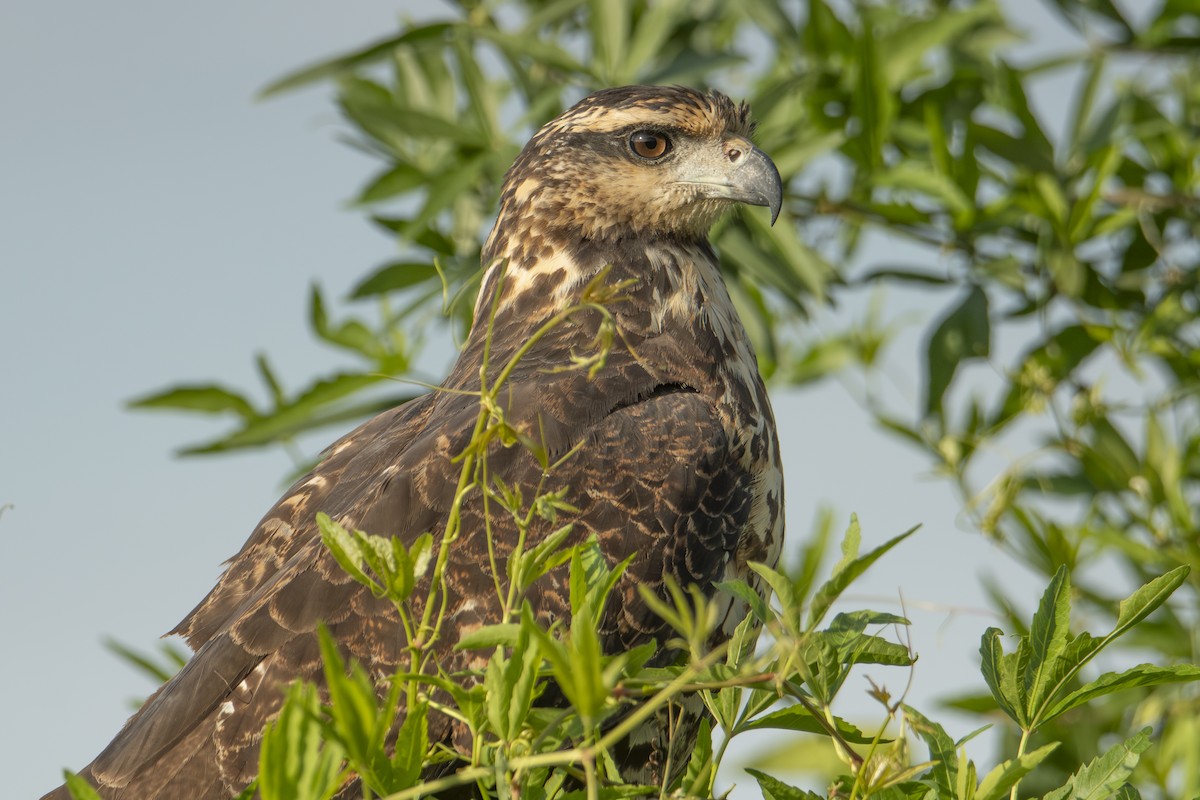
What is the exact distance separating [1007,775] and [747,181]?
2.80m

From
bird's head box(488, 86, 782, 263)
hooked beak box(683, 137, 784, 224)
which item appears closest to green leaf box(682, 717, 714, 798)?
hooked beak box(683, 137, 784, 224)

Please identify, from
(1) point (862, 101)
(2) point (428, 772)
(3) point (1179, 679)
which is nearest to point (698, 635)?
(3) point (1179, 679)

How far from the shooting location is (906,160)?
17.1 feet

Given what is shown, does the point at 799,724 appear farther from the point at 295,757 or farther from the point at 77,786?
the point at 77,786

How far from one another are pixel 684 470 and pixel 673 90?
1.55 metres

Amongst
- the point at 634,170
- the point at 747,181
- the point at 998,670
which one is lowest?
the point at 998,670

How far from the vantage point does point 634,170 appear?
4.61m

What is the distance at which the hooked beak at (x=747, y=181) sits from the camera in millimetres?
4441

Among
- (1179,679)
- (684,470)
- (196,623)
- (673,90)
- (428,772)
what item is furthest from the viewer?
(673,90)

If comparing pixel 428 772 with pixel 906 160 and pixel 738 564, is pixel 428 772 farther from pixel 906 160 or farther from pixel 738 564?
pixel 906 160

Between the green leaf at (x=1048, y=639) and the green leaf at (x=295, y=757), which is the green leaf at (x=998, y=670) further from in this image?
the green leaf at (x=295, y=757)

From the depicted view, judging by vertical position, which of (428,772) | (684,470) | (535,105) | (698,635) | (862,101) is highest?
(535,105)

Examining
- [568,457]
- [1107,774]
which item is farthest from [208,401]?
[1107,774]

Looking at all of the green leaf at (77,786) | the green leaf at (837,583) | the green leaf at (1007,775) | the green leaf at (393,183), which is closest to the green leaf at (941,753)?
the green leaf at (1007,775)
